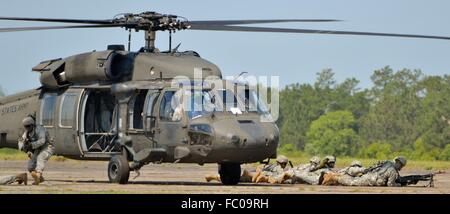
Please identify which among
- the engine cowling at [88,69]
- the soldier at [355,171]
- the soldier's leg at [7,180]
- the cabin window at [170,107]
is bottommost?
the soldier's leg at [7,180]

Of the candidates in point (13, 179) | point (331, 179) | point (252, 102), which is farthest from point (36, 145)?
point (331, 179)

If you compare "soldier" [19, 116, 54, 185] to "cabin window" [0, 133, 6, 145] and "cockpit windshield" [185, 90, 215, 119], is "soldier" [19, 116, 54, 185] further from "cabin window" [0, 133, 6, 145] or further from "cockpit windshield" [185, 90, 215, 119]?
"cabin window" [0, 133, 6, 145]

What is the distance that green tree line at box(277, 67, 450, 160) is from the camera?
93.2 meters

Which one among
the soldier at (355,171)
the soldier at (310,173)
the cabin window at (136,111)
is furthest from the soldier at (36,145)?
the soldier at (355,171)

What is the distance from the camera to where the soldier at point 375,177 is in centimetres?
2552

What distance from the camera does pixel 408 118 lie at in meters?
104

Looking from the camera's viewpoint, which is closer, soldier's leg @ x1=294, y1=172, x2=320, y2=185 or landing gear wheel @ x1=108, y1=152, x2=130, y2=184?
landing gear wheel @ x1=108, y1=152, x2=130, y2=184

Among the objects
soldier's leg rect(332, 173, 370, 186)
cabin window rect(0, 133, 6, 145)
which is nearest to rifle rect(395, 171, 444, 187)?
soldier's leg rect(332, 173, 370, 186)

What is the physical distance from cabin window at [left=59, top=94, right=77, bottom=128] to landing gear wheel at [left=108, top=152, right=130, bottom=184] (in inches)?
65.9

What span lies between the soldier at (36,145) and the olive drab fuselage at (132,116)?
135cm

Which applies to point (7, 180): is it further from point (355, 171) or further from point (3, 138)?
point (355, 171)

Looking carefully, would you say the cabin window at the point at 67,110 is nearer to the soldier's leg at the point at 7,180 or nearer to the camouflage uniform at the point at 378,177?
the soldier's leg at the point at 7,180
